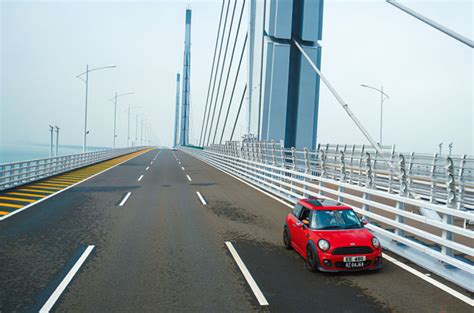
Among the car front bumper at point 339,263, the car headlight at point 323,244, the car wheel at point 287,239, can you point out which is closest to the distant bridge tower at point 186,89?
the car wheel at point 287,239

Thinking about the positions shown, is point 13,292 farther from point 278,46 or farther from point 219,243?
point 278,46

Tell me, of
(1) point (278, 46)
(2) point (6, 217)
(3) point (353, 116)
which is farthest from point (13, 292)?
(1) point (278, 46)

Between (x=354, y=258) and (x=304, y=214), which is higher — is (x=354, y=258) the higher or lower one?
the lower one

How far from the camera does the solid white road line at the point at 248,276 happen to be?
5.75 m

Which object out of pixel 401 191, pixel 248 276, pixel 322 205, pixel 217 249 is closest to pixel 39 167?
pixel 217 249

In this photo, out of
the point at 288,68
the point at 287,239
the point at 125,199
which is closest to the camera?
the point at 287,239

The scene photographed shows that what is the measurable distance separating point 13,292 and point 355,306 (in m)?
4.95

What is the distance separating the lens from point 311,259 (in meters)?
7.15

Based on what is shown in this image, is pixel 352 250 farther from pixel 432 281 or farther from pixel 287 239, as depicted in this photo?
pixel 287 239

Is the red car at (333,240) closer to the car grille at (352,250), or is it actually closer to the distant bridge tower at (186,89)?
the car grille at (352,250)

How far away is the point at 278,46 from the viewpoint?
83.3 feet

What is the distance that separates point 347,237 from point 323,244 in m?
0.48

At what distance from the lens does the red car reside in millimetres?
6859

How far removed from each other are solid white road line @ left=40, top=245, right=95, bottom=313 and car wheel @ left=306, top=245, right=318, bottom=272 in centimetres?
406
